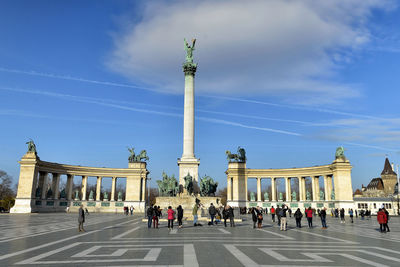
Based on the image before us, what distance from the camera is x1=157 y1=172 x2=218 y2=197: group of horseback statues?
4812 cm

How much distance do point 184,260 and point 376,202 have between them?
96.5 metres

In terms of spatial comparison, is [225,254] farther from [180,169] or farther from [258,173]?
[258,173]

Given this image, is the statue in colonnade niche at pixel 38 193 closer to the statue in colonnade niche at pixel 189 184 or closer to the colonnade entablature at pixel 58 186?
the colonnade entablature at pixel 58 186

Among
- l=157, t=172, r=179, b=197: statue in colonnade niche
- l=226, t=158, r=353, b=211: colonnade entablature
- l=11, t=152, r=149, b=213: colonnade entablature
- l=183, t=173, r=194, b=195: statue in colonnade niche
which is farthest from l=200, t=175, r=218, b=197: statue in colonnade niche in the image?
l=11, t=152, r=149, b=213: colonnade entablature

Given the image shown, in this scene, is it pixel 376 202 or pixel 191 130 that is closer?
pixel 191 130

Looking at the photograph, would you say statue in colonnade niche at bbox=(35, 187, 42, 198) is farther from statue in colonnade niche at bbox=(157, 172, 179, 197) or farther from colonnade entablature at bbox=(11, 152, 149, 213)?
statue in colonnade niche at bbox=(157, 172, 179, 197)

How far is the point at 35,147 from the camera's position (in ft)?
222

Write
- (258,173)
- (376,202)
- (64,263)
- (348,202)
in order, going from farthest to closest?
(376,202), (258,173), (348,202), (64,263)

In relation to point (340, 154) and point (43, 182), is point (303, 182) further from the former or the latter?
point (43, 182)

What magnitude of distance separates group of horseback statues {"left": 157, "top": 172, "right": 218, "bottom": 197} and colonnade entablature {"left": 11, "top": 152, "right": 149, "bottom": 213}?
100ft

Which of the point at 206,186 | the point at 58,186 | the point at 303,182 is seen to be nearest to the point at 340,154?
the point at 303,182

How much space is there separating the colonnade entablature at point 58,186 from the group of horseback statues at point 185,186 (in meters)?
30.6

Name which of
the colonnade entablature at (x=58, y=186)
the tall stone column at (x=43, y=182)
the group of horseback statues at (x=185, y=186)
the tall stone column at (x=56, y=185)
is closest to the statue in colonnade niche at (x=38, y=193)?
the colonnade entablature at (x=58, y=186)

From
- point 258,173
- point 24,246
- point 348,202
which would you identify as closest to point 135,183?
point 258,173
